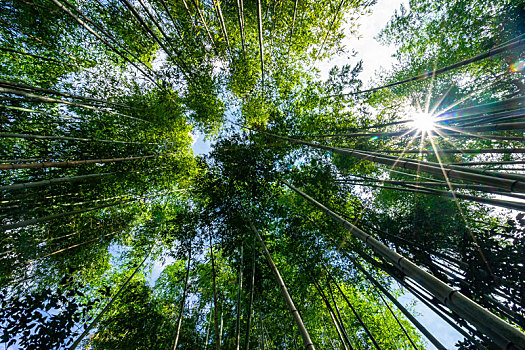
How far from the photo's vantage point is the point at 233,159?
16.5 ft

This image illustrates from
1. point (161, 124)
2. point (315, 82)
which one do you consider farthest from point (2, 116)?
point (315, 82)

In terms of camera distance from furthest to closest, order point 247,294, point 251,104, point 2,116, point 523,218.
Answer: point 251,104 < point 247,294 < point 2,116 < point 523,218

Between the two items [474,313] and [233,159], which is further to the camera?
[233,159]

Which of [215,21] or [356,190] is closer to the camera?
[215,21]

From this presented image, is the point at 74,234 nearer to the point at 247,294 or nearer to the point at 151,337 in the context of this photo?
the point at 151,337

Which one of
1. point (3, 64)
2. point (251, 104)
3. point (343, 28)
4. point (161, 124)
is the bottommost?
point (3, 64)

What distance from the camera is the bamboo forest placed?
11.9ft

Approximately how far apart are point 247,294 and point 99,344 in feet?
9.92

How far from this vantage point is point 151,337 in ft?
12.3

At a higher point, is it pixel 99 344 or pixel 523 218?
pixel 523 218

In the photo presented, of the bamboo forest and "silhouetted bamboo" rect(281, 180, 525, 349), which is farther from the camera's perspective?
the bamboo forest

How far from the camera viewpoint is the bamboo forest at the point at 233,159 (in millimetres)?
3621

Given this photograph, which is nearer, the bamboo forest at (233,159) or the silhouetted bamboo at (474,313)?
the silhouetted bamboo at (474,313)

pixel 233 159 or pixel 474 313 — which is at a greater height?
pixel 233 159
